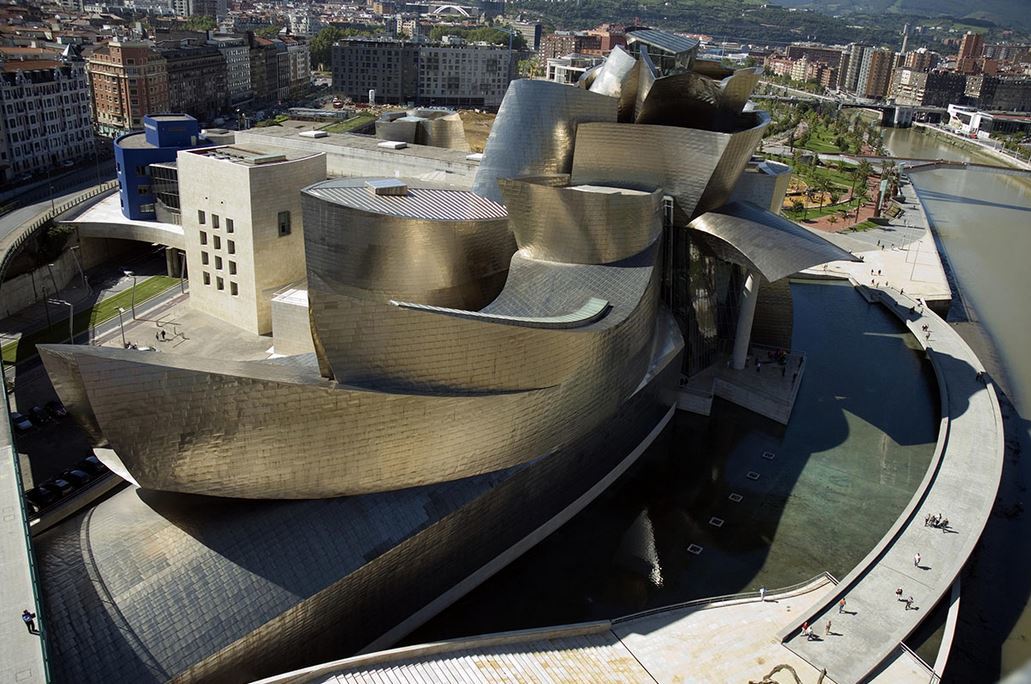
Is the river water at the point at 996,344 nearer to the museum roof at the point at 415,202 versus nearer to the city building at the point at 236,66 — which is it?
the museum roof at the point at 415,202

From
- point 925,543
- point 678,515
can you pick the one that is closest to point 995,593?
point 925,543

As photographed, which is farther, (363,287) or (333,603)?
(363,287)

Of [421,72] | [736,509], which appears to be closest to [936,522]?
[736,509]

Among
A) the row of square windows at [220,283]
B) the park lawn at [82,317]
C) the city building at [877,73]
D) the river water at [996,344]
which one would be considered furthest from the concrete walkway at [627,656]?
the city building at [877,73]

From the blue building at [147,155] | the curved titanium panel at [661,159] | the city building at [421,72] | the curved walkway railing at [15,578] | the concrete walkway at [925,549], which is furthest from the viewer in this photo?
the city building at [421,72]

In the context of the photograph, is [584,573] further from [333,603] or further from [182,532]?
[182,532]

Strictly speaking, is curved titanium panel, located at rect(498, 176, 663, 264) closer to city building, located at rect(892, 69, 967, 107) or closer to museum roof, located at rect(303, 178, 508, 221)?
museum roof, located at rect(303, 178, 508, 221)
